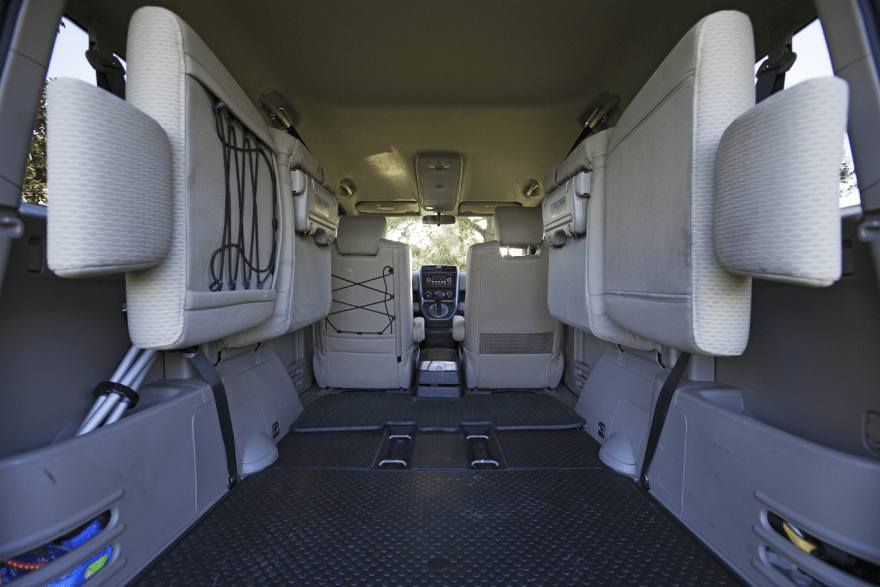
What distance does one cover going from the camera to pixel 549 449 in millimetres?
1878

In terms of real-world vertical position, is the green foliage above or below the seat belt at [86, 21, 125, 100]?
below

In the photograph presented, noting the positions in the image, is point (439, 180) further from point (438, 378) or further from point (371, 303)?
point (438, 378)

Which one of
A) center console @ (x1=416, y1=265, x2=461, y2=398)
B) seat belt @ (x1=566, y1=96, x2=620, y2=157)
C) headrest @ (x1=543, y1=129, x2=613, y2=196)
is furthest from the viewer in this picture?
center console @ (x1=416, y1=265, x2=461, y2=398)

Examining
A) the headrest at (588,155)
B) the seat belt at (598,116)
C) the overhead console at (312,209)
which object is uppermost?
the seat belt at (598,116)

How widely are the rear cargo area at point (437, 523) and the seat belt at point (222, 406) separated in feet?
0.31

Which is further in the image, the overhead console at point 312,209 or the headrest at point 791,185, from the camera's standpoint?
the overhead console at point 312,209

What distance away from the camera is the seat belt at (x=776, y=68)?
1344mm

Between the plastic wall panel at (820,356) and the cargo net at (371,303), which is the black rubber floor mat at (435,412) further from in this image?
the plastic wall panel at (820,356)

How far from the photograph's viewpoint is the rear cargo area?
1053mm

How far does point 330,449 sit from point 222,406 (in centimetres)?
65

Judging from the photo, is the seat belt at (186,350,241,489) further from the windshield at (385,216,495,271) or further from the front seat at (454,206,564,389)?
the windshield at (385,216,495,271)

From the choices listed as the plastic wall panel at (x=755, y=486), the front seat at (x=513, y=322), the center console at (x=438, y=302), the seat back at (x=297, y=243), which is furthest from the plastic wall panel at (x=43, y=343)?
the center console at (x=438, y=302)

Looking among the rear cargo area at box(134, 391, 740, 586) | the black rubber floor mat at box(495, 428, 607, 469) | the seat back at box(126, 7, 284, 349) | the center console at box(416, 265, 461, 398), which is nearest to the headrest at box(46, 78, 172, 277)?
the seat back at box(126, 7, 284, 349)

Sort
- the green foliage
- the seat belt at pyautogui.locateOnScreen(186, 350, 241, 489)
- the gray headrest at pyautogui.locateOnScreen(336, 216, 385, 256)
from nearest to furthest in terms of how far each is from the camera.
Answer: the green foliage → the seat belt at pyautogui.locateOnScreen(186, 350, 241, 489) → the gray headrest at pyautogui.locateOnScreen(336, 216, 385, 256)
